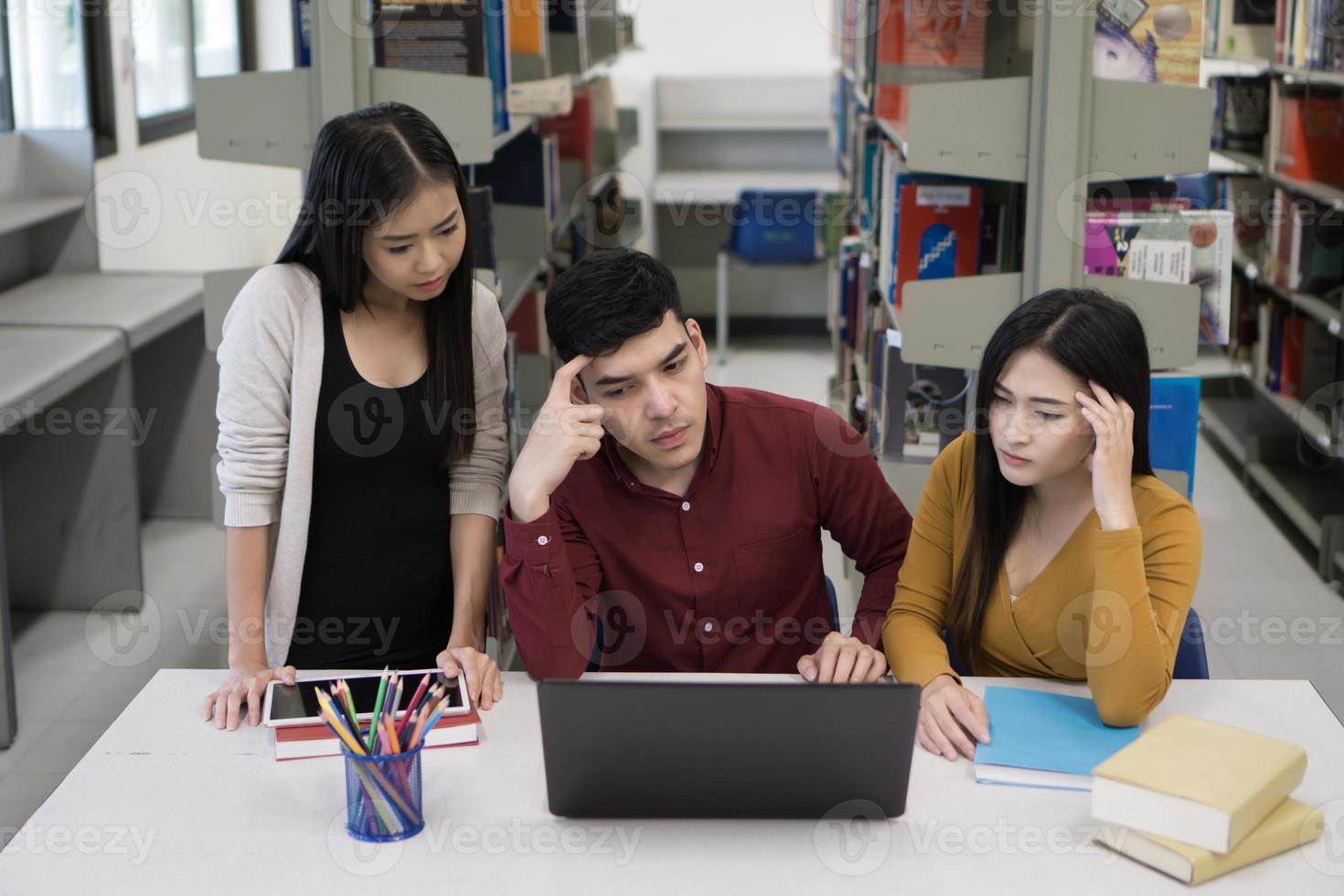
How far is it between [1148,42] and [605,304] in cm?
119

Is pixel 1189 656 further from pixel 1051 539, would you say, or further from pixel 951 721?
pixel 951 721

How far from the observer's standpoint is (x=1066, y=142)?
2.25m

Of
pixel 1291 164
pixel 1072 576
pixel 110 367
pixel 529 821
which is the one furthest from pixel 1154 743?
pixel 1291 164

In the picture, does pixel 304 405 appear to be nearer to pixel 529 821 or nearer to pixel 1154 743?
pixel 529 821

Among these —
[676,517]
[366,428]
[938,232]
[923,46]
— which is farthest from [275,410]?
[923,46]

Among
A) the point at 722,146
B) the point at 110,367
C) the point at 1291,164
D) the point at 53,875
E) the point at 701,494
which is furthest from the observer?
the point at 722,146

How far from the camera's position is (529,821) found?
1355mm

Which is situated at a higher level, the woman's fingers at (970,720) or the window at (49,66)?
the window at (49,66)

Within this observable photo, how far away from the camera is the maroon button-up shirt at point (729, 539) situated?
1.85 meters

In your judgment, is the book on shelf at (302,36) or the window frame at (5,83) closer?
the book on shelf at (302,36)

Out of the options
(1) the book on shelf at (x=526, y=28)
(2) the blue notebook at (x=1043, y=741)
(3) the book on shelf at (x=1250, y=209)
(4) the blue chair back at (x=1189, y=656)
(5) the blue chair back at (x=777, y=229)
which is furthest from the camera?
(5) the blue chair back at (x=777, y=229)

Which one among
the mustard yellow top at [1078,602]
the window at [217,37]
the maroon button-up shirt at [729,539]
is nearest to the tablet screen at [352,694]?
the maroon button-up shirt at [729,539]

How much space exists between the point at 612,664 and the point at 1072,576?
2.04ft

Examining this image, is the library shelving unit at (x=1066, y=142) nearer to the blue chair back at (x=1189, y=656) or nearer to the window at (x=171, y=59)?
the blue chair back at (x=1189, y=656)
